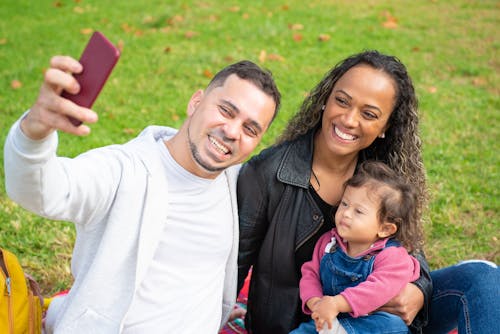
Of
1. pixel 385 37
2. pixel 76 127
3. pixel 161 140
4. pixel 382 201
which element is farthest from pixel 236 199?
pixel 385 37

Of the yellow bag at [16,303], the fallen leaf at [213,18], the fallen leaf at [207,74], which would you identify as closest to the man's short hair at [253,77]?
the yellow bag at [16,303]

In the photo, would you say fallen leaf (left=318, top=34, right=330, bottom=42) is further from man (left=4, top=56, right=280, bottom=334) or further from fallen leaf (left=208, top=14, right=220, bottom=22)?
man (left=4, top=56, right=280, bottom=334)

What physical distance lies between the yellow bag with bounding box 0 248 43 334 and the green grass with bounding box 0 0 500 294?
1189 millimetres

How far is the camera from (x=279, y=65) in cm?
757

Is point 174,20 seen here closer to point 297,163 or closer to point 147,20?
point 147,20

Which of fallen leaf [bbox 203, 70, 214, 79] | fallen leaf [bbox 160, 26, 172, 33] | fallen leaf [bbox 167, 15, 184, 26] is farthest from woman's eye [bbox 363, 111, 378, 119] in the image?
fallen leaf [bbox 167, 15, 184, 26]

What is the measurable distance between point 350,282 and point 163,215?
0.93m

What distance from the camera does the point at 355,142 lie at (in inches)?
115

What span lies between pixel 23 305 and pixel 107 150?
0.80m

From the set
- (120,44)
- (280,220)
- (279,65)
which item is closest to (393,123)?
(280,220)

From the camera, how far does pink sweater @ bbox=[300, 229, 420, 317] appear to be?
8.59 ft

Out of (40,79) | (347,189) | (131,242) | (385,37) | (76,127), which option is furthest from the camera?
(385,37)

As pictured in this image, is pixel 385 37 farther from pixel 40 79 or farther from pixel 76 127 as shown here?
pixel 76 127

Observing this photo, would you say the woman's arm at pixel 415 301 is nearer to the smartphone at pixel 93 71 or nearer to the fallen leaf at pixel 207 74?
the smartphone at pixel 93 71
